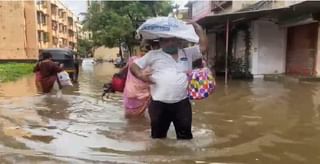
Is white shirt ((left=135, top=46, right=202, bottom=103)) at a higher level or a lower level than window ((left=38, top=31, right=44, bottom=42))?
lower

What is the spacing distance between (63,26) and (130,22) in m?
43.5

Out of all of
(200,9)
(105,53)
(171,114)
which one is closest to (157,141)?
(171,114)

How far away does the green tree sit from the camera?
3528cm

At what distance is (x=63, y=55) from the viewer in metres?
19.3

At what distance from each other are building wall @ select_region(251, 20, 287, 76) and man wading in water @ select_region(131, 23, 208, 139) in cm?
1499

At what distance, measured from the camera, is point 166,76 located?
4934 mm

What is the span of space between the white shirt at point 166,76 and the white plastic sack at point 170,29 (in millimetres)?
240

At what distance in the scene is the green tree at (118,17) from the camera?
35.3 metres

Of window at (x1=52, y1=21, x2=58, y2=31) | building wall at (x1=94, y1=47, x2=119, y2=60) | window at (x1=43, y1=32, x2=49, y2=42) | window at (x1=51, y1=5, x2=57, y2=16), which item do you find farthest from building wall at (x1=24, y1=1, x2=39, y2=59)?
building wall at (x1=94, y1=47, x2=119, y2=60)

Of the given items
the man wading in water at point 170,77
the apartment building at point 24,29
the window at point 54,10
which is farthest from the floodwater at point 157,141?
the window at point 54,10

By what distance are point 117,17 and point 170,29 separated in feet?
102

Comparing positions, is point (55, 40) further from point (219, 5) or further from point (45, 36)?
point (219, 5)

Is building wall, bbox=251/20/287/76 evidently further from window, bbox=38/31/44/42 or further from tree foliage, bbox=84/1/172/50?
window, bbox=38/31/44/42

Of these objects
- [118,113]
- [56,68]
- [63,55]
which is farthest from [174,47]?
[63,55]
